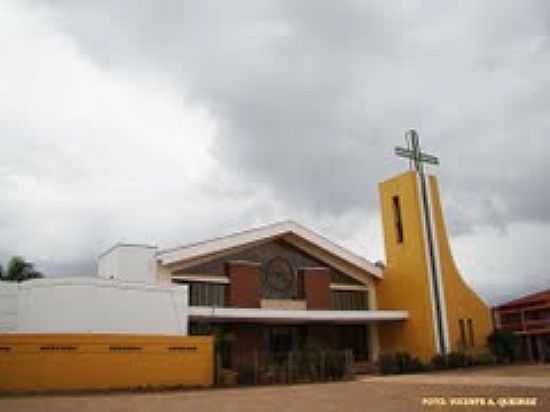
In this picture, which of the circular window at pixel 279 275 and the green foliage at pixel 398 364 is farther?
the circular window at pixel 279 275

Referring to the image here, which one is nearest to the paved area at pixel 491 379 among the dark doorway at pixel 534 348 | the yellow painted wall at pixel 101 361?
the yellow painted wall at pixel 101 361

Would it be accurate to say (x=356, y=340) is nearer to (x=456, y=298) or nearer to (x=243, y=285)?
(x=456, y=298)

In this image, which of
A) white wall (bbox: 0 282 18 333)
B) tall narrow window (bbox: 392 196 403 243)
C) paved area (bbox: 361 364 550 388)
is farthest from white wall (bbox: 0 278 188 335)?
tall narrow window (bbox: 392 196 403 243)

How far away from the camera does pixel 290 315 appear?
104ft

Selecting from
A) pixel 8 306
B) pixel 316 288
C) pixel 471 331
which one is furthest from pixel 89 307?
pixel 471 331

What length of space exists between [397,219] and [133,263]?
53.1ft

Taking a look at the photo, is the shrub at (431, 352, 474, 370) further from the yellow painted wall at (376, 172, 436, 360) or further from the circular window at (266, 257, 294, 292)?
the circular window at (266, 257, 294, 292)

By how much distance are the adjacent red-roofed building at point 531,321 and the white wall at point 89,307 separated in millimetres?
21435

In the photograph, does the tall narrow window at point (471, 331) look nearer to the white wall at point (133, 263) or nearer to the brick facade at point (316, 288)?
the brick facade at point (316, 288)

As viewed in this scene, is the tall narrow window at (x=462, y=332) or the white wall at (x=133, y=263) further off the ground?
the white wall at (x=133, y=263)

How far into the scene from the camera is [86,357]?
22.2 m

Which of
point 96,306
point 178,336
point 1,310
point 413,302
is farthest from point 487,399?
point 413,302

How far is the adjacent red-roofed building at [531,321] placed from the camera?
34.9 m

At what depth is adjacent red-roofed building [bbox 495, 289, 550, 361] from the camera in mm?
34938
